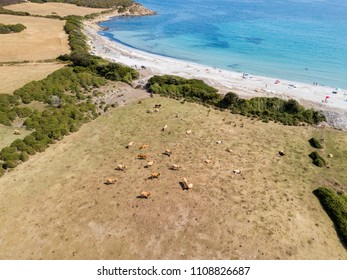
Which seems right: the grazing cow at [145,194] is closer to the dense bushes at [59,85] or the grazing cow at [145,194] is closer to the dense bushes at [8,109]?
the dense bushes at [8,109]

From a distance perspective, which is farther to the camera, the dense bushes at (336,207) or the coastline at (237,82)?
the coastline at (237,82)

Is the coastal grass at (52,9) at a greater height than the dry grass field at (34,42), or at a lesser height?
greater

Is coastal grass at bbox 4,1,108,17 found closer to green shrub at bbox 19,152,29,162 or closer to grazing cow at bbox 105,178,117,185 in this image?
green shrub at bbox 19,152,29,162

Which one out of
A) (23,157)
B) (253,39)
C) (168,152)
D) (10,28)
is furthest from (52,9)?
(168,152)

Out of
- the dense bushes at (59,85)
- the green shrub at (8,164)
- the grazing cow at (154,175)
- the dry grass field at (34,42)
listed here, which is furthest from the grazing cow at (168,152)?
the dry grass field at (34,42)

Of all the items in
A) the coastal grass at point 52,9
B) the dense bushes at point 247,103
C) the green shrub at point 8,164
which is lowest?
the green shrub at point 8,164

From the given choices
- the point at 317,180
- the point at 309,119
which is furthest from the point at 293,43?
the point at 317,180
